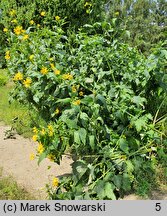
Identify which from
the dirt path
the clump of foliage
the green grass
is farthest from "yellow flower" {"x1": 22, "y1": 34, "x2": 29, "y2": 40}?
the dirt path

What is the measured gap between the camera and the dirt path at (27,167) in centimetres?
324

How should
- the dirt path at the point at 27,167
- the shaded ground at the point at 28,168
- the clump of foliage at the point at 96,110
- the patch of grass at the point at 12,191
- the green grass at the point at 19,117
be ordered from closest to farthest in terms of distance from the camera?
the clump of foliage at the point at 96,110
the patch of grass at the point at 12,191
the shaded ground at the point at 28,168
the dirt path at the point at 27,167
the green grass at the point at 19,117

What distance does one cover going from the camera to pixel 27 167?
3.55 meters

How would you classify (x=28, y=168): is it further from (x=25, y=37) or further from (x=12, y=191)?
(x=25, y=37)

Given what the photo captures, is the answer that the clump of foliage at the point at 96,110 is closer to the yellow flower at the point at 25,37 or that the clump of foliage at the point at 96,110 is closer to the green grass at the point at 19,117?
the yellow flower at the point at 25,37

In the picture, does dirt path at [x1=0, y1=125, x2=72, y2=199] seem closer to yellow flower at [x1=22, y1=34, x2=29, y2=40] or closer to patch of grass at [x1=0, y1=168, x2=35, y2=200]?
→ patch of grass at [x1=0, y1=168, x2=35, y2=200]

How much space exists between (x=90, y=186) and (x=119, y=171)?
239mm

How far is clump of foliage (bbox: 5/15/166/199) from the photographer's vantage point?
8.02ft

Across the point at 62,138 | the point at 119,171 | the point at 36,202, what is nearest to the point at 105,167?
the point at 119,171

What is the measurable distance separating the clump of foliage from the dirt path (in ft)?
1.55

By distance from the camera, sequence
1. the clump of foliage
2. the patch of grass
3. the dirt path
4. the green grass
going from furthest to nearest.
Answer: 1. the green grass
2. the dirt path
3. the patch of grass
4. the clump of foliage

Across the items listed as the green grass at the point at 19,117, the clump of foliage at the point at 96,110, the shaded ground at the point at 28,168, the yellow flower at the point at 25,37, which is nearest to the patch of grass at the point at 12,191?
the shaded ground at the point at 28,168

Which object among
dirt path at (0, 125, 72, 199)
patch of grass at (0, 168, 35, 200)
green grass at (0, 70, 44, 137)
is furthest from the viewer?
green grass at (0, 70, 44, 137)

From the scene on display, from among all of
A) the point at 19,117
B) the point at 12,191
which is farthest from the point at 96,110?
Answer: the point at 19,117
